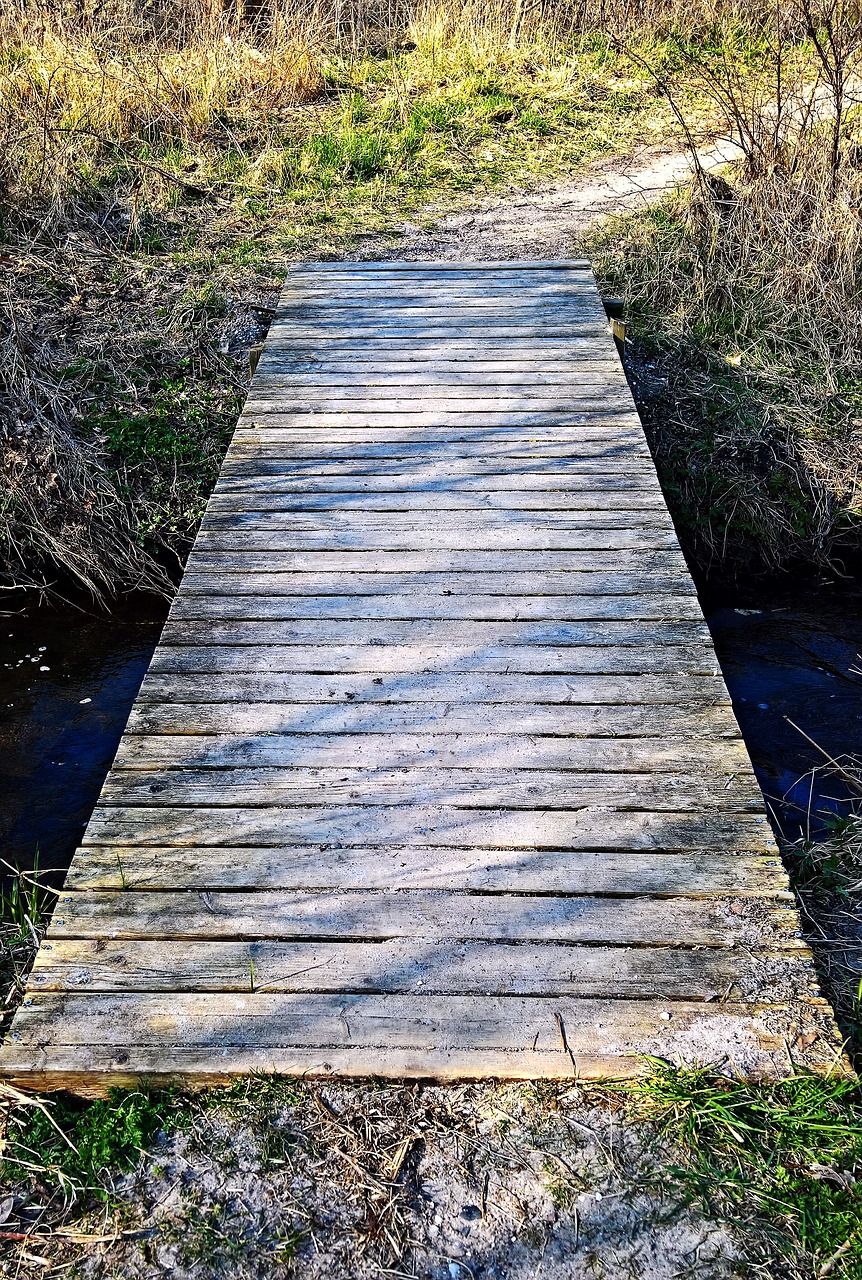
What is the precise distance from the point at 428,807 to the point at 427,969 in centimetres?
48

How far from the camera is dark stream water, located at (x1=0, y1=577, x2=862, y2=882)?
3680 mm

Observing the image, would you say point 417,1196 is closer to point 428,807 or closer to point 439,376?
point 428,807

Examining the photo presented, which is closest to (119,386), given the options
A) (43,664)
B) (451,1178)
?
(43,664)

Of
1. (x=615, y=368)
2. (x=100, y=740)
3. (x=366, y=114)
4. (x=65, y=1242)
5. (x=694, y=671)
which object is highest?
(x=366, y=114)

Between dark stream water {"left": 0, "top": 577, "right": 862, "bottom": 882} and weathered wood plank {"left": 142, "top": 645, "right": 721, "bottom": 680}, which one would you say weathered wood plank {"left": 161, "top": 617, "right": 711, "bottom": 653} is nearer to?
Answer: weathered wood plank {"left": 142, "top": 645, "right": 721, "bottom": 680}

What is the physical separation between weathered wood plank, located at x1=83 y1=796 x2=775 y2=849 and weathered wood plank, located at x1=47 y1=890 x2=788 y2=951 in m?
0.16

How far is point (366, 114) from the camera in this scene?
7.84 m

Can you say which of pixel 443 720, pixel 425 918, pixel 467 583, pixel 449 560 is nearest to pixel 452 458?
pixel 449 560

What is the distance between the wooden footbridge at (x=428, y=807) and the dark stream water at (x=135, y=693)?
91cm

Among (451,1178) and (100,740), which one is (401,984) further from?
(100,740)

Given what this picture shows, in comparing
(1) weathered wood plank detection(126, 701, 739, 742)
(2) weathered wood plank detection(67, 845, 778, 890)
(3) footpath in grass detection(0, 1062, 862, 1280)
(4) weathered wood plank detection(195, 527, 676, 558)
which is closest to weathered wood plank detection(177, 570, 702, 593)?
(4) weathered wood plank detection(195, 527, 676, 558)

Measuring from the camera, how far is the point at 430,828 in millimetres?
2531

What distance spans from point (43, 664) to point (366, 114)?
5606mm

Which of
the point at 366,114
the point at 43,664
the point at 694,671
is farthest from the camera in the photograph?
the point at 366,114
